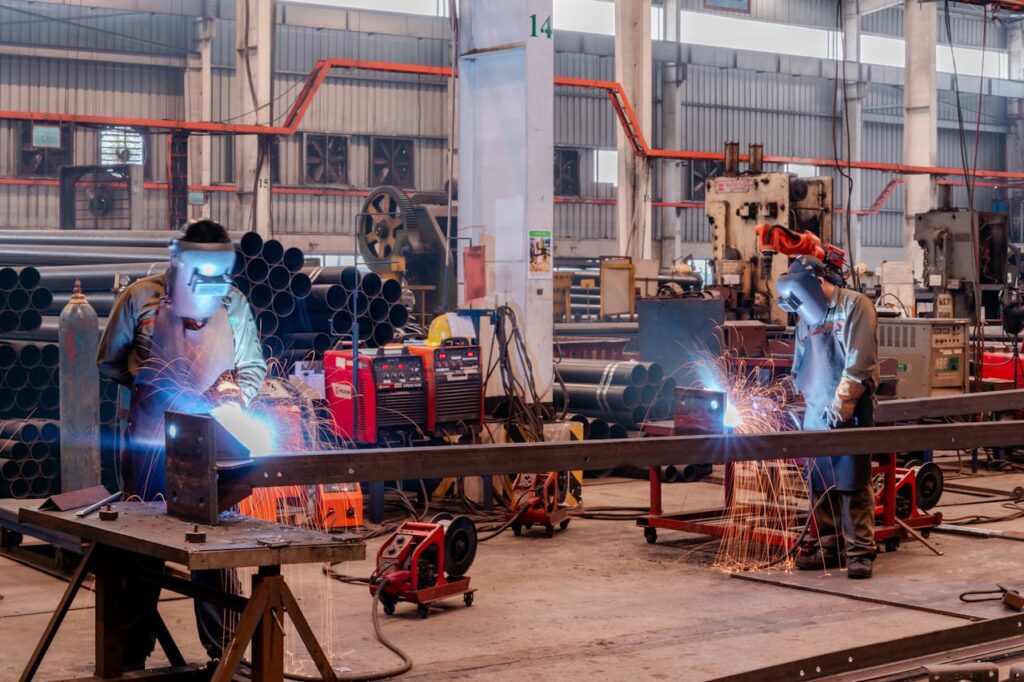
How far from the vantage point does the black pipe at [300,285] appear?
721 centimetres

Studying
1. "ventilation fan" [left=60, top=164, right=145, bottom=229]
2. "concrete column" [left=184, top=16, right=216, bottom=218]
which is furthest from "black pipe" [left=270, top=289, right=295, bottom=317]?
"concrete column" [left=184, top=16, right=216, bottom=218]

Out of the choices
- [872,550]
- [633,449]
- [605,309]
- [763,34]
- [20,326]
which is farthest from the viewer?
[763,34]

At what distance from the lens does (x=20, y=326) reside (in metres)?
7.26

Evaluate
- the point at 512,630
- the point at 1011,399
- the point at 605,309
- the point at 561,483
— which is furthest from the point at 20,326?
the point at 605,309

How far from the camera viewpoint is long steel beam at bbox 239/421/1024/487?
313 centimetres

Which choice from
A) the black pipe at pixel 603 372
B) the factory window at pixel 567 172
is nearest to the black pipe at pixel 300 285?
the black pipe at pixel 603 372

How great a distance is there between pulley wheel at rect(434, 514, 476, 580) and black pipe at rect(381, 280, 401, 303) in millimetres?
2319

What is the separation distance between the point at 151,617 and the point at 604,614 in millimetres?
2032

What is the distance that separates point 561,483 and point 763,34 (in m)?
20.5

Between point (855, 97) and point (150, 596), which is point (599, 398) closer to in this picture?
point (150, 596)

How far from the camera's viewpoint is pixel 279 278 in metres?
7.07

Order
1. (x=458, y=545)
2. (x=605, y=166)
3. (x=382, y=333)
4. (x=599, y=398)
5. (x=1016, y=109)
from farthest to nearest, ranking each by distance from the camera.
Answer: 1. (x=1016, y=109)
2. (x=605, y=166)
3. (x=599, y=398)
4. (x=382, y=333)
5. (x=458, y=545)

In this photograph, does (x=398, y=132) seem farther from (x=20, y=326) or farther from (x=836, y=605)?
(x=836, y=605)

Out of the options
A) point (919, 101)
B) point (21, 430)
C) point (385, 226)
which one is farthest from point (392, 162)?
point (21, 430)
